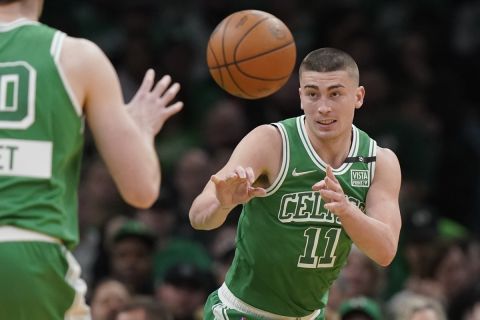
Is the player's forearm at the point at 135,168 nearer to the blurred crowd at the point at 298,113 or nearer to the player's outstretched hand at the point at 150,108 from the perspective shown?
the player's outstretched hand at the point at 150,108

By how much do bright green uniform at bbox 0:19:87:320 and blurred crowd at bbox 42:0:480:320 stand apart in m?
3.89

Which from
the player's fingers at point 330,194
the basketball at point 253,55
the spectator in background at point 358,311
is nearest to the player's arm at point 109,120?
the player's fingers at point 330,194

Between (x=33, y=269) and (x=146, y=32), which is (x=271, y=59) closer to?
(x=33, y=269)

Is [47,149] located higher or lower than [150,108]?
lower

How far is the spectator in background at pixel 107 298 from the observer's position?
10.2 metres

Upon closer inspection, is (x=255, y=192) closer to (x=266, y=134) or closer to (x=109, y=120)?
(x=266, y=134)

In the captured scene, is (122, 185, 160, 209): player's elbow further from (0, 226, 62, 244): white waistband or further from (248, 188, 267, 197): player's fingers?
(248, 188, 267, 197): player's fingers

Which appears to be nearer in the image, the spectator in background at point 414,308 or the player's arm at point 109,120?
the player's arm at point 109,120

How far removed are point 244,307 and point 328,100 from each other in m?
1.26

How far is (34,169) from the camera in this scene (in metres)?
4.96

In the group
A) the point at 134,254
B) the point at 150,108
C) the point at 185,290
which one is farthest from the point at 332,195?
the point at 134,254

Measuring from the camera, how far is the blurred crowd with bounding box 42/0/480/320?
10.6 meters

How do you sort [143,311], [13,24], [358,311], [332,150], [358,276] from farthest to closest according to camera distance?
[358,276], [358,311], [143,311], [332,150], [13,24]

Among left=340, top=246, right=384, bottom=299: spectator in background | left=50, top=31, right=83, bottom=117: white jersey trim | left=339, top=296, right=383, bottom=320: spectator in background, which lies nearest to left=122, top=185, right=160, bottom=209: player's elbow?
left=50, top=31, right=83, bottom=117: white jersey trim
